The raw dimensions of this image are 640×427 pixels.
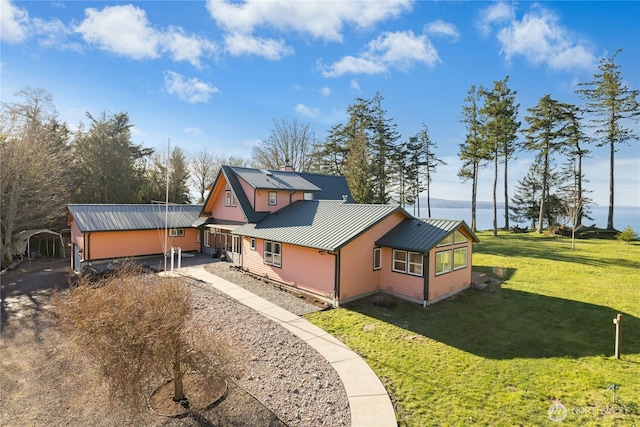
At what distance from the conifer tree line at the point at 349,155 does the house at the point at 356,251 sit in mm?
16882

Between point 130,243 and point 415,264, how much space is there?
19.0 metres

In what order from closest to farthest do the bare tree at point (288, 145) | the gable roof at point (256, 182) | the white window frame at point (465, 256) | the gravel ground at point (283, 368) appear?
the gravel ground at point (283, 368), the white window frame at point (465, 256), the gable roof at point (256, 182), the bare tree at point (288, 145)

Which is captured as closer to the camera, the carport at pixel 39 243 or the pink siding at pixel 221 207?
the pink siding at pixel 221 207

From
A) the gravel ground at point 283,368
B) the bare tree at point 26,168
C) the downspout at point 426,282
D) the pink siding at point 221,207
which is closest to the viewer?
the gravel ground at point 283,368

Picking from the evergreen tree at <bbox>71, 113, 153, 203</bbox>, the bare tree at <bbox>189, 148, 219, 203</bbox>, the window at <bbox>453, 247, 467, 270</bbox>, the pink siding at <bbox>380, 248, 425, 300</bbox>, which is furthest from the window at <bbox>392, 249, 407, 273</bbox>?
the bare tree at <bbox>189, 148, 219, 203</bbox>

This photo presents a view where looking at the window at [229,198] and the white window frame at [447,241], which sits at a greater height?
the window at [229,198]

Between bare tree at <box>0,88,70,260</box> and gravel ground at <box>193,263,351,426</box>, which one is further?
bare tree at <box>0,88,70,260</box>

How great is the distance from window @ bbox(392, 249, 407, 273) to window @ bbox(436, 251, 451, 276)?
135 centimetres

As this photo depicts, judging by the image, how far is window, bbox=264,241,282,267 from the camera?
54.0 feet

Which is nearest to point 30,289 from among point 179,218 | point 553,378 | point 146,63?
point 179,218

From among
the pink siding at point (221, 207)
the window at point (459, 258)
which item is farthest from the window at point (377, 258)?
the pink siding at point (221, 207)

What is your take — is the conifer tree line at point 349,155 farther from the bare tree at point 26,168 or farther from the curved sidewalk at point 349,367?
the curved sidewalk at point 349,367

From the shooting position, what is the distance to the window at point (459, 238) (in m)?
14.8

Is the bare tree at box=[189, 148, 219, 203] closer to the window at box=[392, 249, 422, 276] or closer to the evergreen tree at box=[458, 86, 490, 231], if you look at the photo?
the evergreen tree at box=[458, 86, 490, 231]
